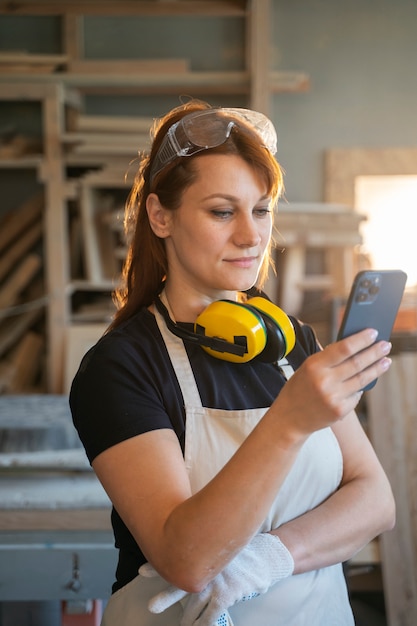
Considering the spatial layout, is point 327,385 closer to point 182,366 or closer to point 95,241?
point 182,366

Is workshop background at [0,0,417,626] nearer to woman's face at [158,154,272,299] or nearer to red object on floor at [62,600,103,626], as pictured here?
red object on floor at [62,600,103,626]

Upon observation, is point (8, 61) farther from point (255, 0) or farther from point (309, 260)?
point (309, 260)

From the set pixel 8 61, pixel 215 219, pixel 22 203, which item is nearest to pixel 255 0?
pixel 8 61

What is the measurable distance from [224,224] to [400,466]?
8.03 ft

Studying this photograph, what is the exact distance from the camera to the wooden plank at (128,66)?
15.3 feet

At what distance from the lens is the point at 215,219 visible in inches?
55.9

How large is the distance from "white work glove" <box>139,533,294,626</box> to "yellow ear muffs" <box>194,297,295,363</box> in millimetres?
350

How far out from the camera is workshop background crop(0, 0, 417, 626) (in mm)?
3795

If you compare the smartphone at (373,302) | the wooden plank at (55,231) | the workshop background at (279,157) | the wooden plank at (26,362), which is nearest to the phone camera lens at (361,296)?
the smartphone at (373,302)

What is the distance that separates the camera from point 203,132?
1.45 meters

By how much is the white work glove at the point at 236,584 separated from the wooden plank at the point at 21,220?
12.3 ft

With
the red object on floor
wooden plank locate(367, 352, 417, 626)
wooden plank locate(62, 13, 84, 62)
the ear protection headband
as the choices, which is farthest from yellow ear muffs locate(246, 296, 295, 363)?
wooden plank locate(62, 13, 84, 62)

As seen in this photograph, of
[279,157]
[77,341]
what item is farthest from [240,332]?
[279,157]

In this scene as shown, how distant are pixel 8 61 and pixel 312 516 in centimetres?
389
